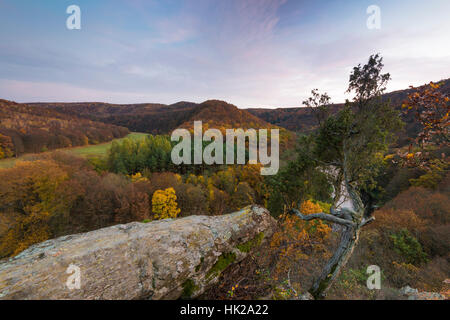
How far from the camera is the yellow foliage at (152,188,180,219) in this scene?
1834 cm

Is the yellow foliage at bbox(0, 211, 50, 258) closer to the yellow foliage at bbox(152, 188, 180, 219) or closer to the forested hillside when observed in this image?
the forested hillside

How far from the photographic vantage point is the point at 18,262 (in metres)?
3.34

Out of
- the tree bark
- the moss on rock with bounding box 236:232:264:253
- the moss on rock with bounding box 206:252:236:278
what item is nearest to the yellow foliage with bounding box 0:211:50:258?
the moss on rock with bounding box 206:252:236:278

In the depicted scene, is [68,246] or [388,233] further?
[388,233]

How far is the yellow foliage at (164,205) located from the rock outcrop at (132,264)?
14.7 m

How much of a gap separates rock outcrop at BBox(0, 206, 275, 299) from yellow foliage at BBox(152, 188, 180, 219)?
14.7 metres

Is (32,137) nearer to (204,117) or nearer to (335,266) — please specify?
(335,266)

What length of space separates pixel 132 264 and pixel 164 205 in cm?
1676

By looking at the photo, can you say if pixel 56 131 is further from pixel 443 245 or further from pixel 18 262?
pixel 443 245

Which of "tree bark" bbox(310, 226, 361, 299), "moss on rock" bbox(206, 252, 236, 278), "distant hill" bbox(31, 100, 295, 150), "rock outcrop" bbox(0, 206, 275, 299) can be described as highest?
"distant hill" bbox(31, 100, 295, 150)

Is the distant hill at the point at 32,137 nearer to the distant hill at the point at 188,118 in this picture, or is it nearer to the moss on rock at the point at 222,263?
the distant hill at the point at 188,118
